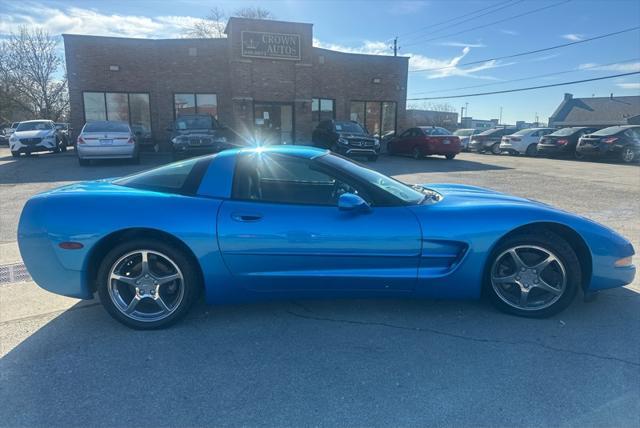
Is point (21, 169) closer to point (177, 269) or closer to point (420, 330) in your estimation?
point (177, 269)

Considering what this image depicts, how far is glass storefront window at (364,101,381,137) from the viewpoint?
77.8ft

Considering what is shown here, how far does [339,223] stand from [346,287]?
492mm

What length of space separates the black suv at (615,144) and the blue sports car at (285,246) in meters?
17.5

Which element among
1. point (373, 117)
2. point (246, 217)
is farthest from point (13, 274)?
point (373, 117)

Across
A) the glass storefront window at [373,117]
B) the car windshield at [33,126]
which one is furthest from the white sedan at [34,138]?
the glass storefront window at [373,117]

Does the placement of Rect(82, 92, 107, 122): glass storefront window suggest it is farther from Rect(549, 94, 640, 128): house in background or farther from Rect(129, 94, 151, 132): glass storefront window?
Rect(549, 94, 640, 128): house in background

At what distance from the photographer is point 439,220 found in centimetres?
307

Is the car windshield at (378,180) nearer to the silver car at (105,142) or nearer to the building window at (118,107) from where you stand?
the silver car at (105,142)

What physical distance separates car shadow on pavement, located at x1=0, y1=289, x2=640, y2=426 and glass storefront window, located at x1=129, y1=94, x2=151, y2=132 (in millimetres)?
18228

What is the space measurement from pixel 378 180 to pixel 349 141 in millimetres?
12826

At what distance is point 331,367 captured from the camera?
8.55 ft

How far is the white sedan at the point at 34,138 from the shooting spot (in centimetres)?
1750

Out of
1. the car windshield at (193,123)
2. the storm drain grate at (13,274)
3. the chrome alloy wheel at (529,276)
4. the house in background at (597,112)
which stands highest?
the house in background at (597,112)

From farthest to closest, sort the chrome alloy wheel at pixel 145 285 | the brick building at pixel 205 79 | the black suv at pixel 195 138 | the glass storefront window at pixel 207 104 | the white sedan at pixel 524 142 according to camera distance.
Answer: the white sedan at pixel 524 142 < the glass storefront window at pixel 207 104 < the brick building at pixel 205 79 < the black suv at pixel 195 138 < the chrome alloy wheel at pixel 145 285
